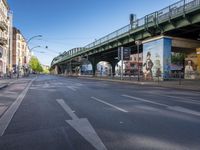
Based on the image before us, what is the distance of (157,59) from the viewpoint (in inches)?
1304

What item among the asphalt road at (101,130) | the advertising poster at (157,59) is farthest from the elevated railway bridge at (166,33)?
the asphalt road at (101,130)

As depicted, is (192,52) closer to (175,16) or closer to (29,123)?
(175,16)

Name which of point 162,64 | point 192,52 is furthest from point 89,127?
point 192,52

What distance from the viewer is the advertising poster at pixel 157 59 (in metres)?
31.7

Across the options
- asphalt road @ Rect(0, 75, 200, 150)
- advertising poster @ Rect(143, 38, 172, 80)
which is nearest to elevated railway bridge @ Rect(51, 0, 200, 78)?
advertising poster @ Rect(143, 38, 172, 80)

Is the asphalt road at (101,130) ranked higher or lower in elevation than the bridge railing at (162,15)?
lower

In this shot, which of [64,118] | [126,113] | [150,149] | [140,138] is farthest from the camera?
[126,113]

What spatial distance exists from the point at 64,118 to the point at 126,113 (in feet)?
6.64

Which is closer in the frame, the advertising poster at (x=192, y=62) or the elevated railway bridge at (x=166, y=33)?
the elevated railway bridge at (x=166, y=33)

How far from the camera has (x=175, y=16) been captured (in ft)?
88.1

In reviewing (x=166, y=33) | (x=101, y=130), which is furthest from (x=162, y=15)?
(x=101, y=130)

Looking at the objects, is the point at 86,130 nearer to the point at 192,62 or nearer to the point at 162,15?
the point at 162,15

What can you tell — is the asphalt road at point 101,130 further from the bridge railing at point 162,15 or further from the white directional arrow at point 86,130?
the bridge railing at point 162,15

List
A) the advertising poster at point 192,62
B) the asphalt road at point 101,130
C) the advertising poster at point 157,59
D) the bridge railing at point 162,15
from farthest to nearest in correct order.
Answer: the advertising poster at point 192,62
the advertising poster at point 157,59
the bridge railing at point 162,15
the asphalt road at point 101,130
